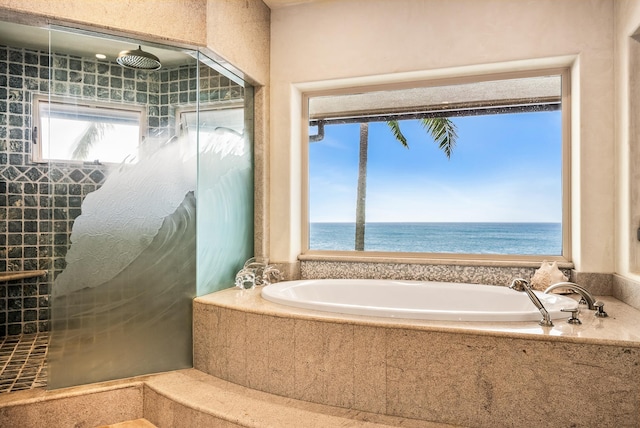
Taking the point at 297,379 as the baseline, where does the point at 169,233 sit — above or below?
above

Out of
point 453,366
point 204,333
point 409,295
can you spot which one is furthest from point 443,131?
point 204,333

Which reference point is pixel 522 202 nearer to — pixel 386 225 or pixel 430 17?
pixel 386 225

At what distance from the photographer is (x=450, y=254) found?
2.90m

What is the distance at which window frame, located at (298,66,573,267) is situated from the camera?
8.96 ft

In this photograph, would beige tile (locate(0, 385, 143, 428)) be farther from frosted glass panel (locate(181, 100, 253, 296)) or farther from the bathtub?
the bathtub

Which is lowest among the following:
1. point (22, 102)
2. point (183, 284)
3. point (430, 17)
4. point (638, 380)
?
point (638, 380)

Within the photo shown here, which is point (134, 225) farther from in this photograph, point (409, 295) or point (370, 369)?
point (409, 295)

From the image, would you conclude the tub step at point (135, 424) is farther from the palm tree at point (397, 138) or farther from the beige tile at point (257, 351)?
the palm tree at point (397, 138)

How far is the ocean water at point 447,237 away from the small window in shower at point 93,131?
1.54m

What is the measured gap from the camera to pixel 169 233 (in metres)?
2.37

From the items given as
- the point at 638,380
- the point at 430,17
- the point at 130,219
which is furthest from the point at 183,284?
the point at 430,17

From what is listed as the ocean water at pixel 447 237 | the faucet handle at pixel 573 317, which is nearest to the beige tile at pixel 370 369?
the faucet handle at pixel 573 317

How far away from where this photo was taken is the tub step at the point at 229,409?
168 centimetres

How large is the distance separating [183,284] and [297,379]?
92 centimetres
